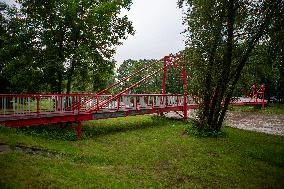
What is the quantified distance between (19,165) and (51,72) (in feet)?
30.5

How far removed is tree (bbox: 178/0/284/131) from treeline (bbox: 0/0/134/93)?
584 centimetres

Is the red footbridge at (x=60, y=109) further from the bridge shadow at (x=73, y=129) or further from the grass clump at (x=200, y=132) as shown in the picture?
the grass clump at (x=200, y=132)

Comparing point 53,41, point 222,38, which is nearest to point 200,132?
point 222,38

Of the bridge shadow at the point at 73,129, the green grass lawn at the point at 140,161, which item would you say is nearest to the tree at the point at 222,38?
the green grass lawn at the point at 140,161

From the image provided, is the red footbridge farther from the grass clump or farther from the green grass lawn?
the grass clump

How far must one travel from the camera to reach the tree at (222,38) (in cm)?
1375

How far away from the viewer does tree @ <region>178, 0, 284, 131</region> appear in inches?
541

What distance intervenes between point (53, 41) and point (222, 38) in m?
9.89

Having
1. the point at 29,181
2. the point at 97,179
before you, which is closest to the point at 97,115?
the point at 97,179

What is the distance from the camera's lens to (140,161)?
1068 centimetres

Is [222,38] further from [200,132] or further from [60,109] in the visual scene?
[60,109]

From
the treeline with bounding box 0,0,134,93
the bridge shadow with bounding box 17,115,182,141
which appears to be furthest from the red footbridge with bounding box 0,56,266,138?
the treeline with bounding box 0,0,134,93

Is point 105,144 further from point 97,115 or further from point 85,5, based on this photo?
point 85,5

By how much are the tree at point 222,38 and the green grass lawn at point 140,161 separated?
3.08 meters
